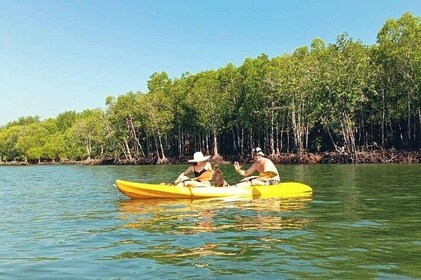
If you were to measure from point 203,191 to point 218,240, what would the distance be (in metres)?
6.03

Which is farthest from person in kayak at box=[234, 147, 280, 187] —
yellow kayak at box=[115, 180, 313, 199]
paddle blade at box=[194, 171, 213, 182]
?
paddle blade at box=[194, 171, 213, 182]

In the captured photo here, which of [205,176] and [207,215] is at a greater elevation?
[205,176]

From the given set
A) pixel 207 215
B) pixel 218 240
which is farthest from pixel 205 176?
pixel 218 240

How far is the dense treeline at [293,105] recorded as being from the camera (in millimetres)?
41844

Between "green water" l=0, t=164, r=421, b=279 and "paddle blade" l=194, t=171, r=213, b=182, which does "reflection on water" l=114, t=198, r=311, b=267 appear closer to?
"green water" l=0, t=164, r=421, b=279

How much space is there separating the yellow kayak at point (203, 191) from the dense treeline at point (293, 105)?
92.9 feet

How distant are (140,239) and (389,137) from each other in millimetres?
47721

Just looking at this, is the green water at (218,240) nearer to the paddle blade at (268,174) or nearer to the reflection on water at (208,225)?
the reflection on water at (208,225)

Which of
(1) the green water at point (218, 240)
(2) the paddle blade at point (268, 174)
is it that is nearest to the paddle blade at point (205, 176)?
(1) the green water at point (218, 240)

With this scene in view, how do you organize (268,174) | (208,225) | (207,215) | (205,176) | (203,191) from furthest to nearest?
(268,174) → (205,176) → (203,191) → (207,215) → (208,225)

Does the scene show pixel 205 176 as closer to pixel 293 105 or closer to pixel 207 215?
pixel 207 215

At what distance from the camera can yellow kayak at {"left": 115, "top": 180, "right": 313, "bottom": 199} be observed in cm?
1408

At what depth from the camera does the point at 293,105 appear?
155 feet

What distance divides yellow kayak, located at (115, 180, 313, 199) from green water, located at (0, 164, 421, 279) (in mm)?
568
